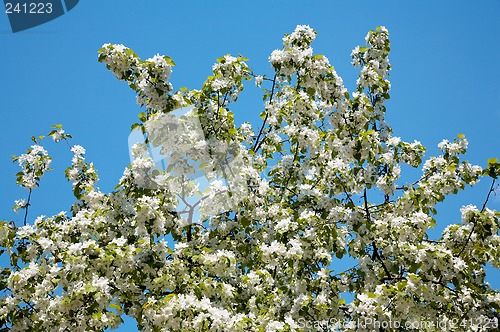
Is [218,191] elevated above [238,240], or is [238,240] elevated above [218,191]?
[218,191]

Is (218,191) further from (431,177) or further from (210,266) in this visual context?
(431,177)

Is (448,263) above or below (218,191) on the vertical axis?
below

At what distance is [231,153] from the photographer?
955 centimetres

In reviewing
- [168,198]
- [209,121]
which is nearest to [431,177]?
[209,121]

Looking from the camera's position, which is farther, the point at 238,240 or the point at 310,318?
the point at 238,240

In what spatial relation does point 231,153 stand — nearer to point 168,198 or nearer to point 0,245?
point 168,198

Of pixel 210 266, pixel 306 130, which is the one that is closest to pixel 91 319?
pixel 210 266

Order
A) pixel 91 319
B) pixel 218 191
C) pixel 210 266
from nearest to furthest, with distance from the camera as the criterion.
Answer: pixel 91 319 → pixel 210 266 → pixel 218 191

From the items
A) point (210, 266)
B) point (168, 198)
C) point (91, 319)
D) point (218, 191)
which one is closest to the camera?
point (91, 319)

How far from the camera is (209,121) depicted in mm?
9461

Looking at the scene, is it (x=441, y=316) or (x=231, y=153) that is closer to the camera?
(x=441, y=316)

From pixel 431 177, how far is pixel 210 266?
4857mm

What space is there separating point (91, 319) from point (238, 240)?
3484 millimetres

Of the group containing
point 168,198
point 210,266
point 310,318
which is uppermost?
point 168,198
